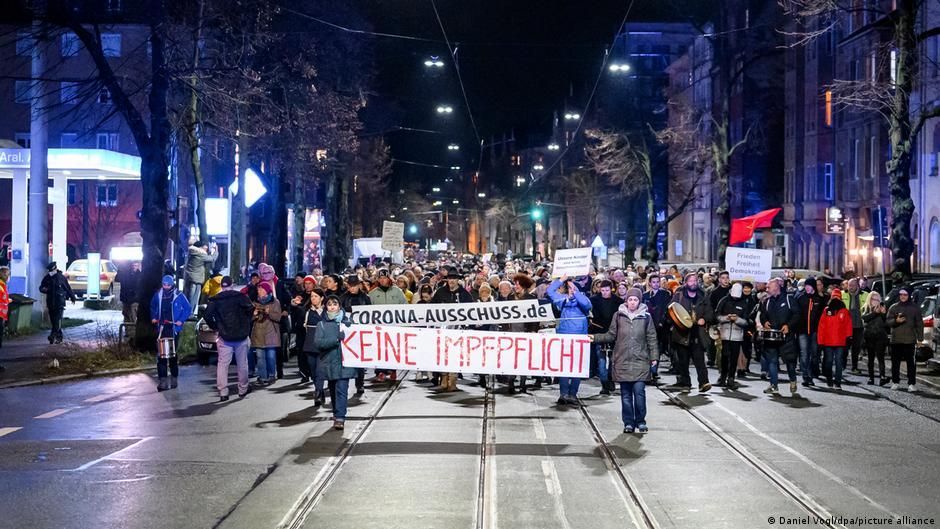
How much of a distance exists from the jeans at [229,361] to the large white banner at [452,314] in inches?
92.9

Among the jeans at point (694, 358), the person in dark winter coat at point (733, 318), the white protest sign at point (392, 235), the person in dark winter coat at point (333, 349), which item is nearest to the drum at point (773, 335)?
the person in dark winter coat at point (733, 318)

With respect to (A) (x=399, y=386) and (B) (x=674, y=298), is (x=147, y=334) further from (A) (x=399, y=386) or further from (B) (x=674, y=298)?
(B) (x=674, y=298)

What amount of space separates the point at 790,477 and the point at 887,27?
124ft

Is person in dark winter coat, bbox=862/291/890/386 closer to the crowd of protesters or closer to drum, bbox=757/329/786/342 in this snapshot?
the crowd of protesters

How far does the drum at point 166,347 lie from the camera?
17906 millimetres

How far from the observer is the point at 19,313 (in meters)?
27.9

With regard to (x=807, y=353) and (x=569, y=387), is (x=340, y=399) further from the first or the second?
(x=807, y=353)

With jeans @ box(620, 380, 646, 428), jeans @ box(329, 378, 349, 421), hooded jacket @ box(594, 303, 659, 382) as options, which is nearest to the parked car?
jeans @ box(329, 378, 349, 421)

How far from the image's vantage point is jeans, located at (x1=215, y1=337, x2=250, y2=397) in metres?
17.0

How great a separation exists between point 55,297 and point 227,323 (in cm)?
1017

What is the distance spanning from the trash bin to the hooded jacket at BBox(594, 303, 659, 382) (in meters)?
18.0

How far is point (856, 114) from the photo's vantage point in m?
48.7

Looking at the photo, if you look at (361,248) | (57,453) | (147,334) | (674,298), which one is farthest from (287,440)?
(361,248)

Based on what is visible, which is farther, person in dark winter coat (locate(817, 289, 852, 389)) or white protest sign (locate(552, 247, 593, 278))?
white protest sign (locate(552, 247, 593, 278))
